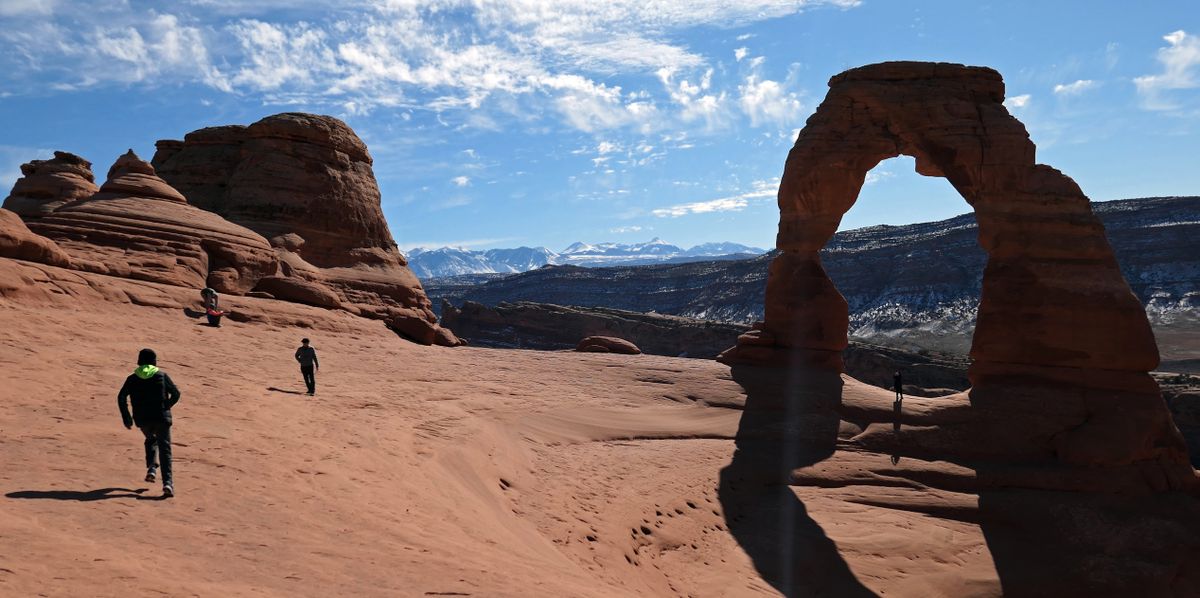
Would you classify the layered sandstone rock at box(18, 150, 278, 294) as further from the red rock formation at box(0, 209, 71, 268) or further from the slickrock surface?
the slickrock surface

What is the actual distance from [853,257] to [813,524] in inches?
2919

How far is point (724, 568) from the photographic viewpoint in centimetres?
1202

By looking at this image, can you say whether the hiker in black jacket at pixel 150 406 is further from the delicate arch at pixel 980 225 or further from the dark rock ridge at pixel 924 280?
the dark rock ridge at pixel 924 280

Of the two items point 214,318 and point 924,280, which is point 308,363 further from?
point 924,280

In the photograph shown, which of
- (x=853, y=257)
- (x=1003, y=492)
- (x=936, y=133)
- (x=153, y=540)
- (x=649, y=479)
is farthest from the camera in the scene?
(x=853, y=257)

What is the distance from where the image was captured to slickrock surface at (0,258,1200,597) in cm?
619

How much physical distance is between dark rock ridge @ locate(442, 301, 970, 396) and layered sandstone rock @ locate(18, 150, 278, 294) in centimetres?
3158

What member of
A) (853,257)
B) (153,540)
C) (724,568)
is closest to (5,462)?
(153,540)

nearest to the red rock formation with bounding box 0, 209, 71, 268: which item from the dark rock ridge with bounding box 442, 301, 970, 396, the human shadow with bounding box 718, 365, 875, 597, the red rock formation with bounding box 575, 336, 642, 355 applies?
the human shadow with bounding box 718, 365, 875, 597

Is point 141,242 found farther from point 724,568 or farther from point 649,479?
point 724,568

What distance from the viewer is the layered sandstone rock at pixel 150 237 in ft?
63.1

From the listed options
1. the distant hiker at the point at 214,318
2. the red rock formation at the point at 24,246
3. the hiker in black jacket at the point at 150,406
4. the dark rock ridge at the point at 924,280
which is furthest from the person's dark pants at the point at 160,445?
the dark rock ridge at the point at 924,280

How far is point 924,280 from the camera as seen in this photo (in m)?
76.4

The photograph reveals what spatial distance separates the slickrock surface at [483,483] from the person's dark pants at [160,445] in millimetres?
227
